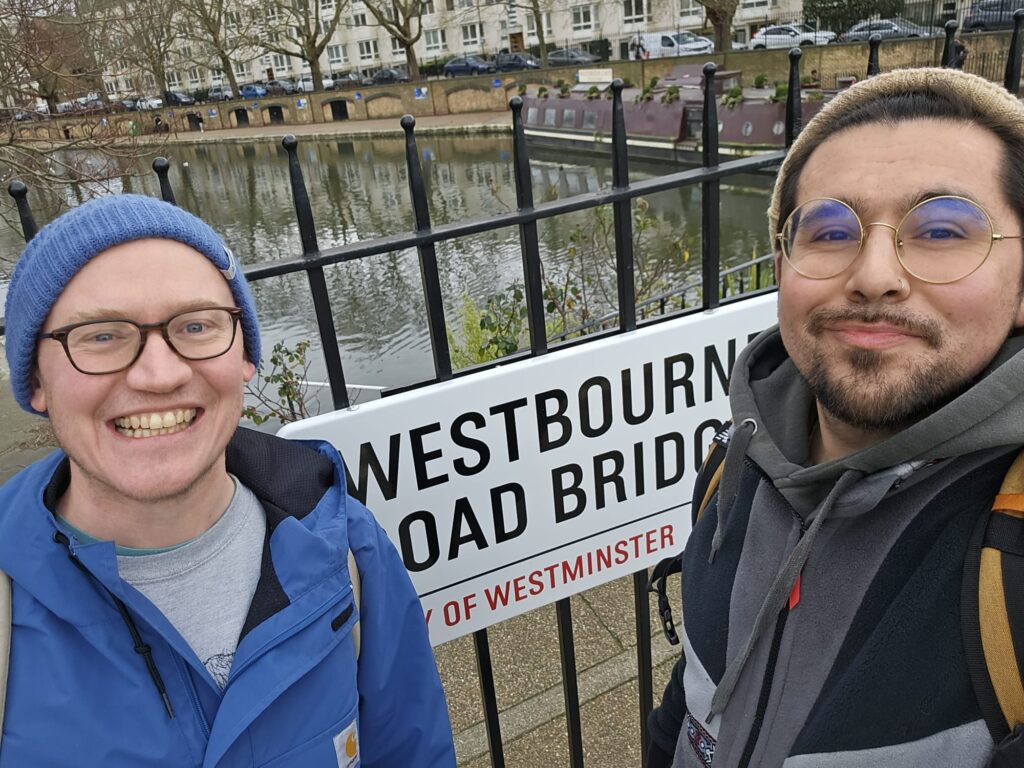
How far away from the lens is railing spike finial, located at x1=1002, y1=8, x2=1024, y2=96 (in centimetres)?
228

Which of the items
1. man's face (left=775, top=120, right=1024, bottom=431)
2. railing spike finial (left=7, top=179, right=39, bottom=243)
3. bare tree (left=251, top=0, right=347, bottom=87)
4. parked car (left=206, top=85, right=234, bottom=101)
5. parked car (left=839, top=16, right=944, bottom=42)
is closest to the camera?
man's face (left=775, top=120, right=1024, bottom=431)

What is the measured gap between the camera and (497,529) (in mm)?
2143

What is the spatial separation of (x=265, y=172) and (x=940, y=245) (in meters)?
29.6

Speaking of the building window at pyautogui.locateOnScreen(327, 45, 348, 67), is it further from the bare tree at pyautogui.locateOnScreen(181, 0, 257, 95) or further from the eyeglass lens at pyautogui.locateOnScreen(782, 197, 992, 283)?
the eyeglass lens at pyautogui.locateOnScreen(782, 197, 992, 283)

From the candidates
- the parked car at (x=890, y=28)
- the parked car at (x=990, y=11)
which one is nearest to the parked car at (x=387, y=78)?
the parked car at (x=890, y=28)

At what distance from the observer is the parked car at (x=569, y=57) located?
1577 inches

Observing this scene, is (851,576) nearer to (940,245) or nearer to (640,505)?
(940,245)

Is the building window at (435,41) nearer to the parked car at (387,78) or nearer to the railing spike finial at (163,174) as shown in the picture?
the parked car at (387,78)

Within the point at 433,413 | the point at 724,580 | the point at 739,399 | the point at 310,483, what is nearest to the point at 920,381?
the point at 739,399

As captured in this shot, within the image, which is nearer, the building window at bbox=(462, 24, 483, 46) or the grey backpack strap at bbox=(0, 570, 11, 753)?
the grey backpack strap at bbox=(0, 570, 11, 753)

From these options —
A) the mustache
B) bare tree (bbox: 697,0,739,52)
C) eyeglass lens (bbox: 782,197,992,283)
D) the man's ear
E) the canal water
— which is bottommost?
the canal water

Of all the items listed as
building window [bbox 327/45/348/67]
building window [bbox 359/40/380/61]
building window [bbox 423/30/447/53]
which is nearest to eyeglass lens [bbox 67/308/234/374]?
building window [bbox 423/30/447/53]

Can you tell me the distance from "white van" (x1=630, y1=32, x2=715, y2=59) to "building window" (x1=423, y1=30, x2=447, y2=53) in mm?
18112

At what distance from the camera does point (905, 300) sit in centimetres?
108
